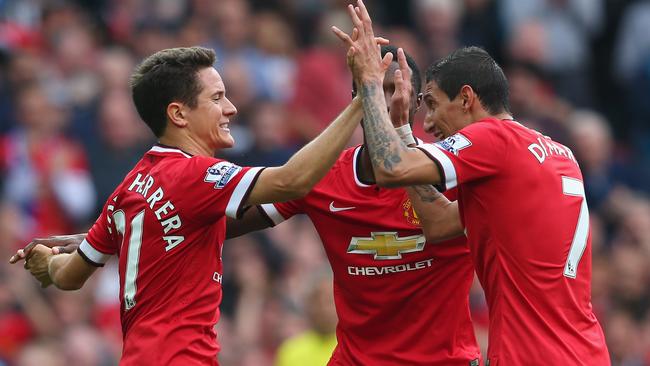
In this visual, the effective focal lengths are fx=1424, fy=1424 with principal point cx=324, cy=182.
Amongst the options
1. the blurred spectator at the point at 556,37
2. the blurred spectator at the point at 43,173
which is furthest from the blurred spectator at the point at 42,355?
the blurred spectator at the point at 556,37

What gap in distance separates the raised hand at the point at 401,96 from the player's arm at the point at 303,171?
0.45m

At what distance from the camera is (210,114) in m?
6.70

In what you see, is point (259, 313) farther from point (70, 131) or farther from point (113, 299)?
point (70, 131)

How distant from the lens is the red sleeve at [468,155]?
6332 mm

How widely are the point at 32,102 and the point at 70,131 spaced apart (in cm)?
→ 48

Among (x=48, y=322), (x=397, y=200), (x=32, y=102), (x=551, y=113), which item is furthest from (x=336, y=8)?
(x=397, y=200)

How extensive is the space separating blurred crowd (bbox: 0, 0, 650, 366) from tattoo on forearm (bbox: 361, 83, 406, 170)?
3424 millimetres

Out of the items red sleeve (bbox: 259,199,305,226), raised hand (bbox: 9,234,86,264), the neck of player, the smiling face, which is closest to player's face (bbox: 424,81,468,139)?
the smiling face

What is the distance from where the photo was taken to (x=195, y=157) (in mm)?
6500

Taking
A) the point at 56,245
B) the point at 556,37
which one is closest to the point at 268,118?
the point at 556,37

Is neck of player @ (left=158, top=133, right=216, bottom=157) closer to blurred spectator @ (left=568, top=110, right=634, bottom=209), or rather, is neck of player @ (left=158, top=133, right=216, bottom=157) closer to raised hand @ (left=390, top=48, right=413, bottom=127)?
raised hand @ (left=390, top=48, right=413, bottom=127)

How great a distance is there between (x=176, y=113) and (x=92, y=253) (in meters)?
0.86

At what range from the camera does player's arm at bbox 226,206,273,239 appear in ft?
23.7

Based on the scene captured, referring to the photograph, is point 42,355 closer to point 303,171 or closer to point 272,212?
point 272,212
